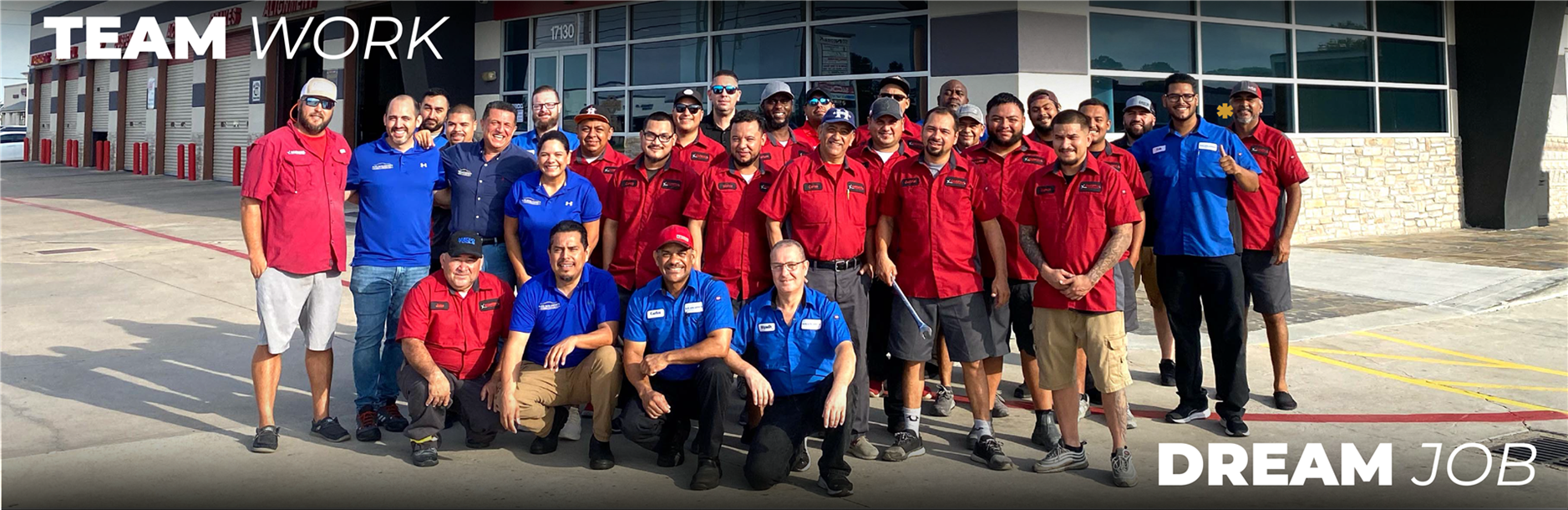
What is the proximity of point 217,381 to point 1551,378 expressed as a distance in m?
8.39

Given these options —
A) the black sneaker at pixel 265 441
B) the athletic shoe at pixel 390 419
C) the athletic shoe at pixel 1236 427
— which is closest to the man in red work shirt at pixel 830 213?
the athletic shoe at pixel 1236 427

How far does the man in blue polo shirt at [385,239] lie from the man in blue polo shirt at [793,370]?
6.42 feet

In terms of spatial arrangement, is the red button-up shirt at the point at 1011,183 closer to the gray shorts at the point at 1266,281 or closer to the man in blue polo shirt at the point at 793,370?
the man in blue polo shirt at the point at 793,370

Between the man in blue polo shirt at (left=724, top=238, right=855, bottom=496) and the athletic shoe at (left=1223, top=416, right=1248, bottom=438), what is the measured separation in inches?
84.8

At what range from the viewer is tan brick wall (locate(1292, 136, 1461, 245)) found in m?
14.9

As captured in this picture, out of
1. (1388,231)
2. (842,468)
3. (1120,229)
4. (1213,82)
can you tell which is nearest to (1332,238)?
(1388,231)

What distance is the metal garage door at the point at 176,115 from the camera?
96.2 ft

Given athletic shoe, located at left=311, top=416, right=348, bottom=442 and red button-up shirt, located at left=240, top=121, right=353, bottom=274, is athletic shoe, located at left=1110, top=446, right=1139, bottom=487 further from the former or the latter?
red button-up shirt, located at left=240, top=121, right=353, bottom=274

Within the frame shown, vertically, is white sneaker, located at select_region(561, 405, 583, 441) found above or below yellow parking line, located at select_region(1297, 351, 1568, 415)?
below

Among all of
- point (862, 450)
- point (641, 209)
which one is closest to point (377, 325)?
point (641, 209)

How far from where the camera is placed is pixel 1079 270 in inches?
206

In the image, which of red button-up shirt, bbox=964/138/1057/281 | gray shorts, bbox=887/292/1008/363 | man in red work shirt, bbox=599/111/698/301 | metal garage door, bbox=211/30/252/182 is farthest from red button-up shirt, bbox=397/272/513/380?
metal garage door, bbox=211/30/252/182

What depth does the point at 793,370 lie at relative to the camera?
5.13 m

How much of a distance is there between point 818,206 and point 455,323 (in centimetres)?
188
